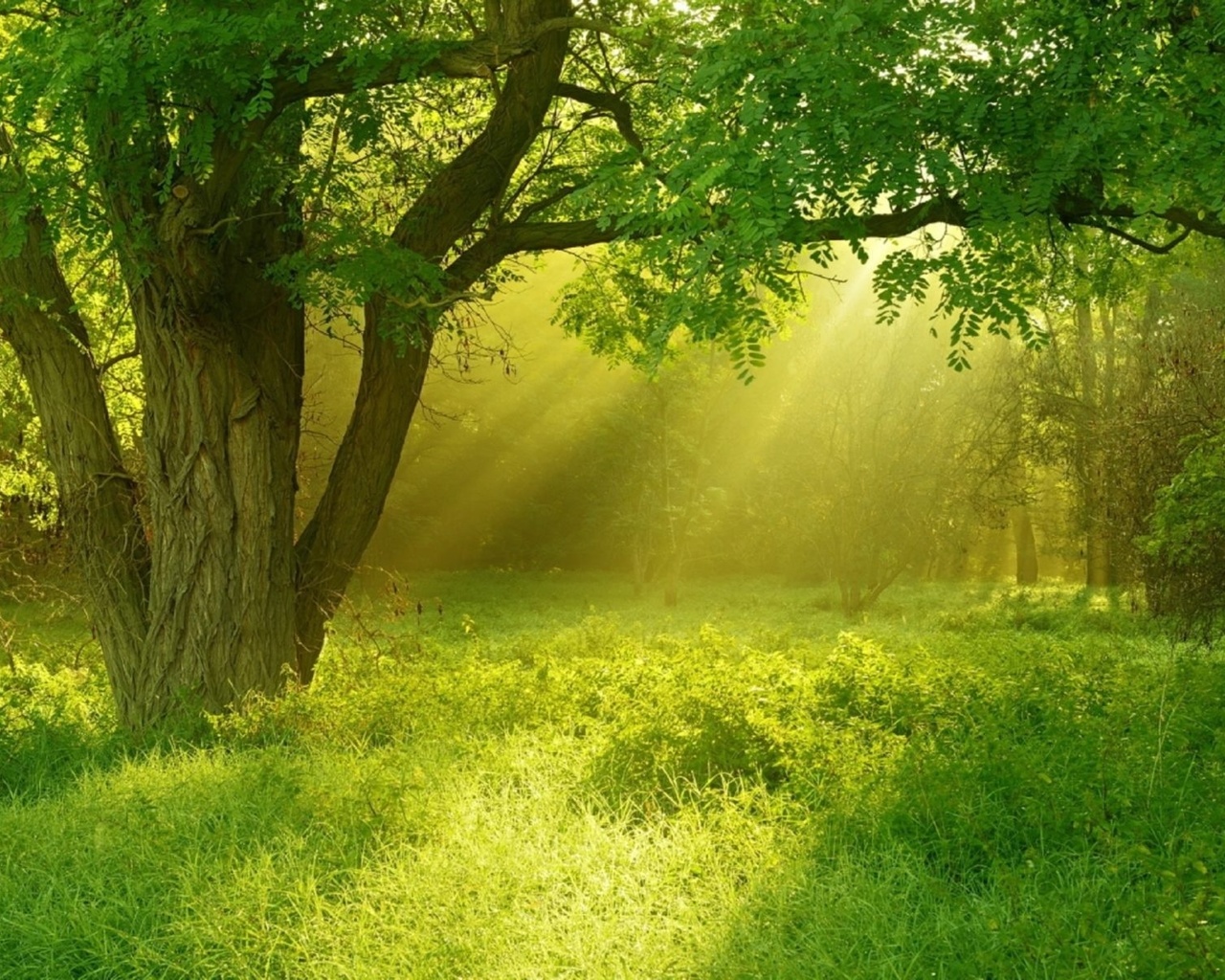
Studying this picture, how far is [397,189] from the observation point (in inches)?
405

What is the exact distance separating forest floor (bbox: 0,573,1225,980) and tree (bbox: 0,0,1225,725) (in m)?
1.54

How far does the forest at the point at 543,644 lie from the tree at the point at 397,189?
38 mm

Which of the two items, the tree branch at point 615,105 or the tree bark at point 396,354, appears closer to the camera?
the tree bark at point 396,354

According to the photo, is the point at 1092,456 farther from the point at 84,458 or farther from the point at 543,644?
the point at 84,458

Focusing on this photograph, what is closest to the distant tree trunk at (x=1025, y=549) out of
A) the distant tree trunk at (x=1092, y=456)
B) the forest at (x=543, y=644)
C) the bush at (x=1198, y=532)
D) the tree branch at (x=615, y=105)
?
the distant tree trunk at (x=1092, y=456)

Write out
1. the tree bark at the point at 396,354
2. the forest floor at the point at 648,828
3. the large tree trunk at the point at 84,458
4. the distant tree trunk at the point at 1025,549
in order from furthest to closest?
the distant tree trunk at the point at 1025,549 → the large tree trunk at the point at 84,458 → the tree bark at the point at 396,354 → the forest floor at the point at 648,828

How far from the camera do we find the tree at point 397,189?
5.06m

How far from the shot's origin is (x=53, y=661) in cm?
1373

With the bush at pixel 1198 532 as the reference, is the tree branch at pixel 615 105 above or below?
above

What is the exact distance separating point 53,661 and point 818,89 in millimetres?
12332

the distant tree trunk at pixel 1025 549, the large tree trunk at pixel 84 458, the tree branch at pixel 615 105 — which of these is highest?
the tree branch at pixel 615 105

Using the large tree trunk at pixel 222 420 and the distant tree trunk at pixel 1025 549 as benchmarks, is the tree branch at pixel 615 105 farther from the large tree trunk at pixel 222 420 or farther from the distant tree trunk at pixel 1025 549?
the distant tree trunk at pixel 1025 549

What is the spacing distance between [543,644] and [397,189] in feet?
22.8

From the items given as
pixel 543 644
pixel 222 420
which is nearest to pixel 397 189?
pixel 222 420
